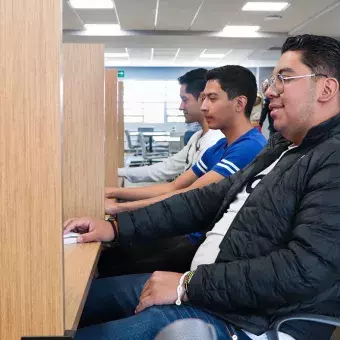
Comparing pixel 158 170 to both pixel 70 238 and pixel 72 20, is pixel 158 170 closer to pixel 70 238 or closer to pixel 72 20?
pixel 70 238

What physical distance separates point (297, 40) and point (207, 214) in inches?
23.7

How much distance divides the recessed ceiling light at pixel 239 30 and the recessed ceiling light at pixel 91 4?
2423mm

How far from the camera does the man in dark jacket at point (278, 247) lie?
960 millimetres

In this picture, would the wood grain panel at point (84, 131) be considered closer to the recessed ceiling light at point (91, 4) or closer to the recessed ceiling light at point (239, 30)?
the recessed ceiling light at point (91, 4)

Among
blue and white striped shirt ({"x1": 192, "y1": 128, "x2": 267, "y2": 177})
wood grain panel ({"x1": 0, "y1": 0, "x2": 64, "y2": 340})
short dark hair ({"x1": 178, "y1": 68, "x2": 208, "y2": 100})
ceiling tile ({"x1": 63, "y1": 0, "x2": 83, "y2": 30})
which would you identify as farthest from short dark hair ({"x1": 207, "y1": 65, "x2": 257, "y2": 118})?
ceiling tile ({"x1": 63, "y1": 0, "x2": 83, "y2": 30})

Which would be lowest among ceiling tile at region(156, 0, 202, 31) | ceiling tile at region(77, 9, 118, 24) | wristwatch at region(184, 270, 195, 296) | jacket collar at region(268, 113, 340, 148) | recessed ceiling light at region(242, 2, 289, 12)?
wristwatch at region(184, 270, 195, 296)

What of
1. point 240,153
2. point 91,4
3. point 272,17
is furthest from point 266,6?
point 240,153

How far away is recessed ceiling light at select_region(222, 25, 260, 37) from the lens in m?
8.34

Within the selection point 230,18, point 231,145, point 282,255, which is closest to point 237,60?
point 230,18

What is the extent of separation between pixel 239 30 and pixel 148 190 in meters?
6.99

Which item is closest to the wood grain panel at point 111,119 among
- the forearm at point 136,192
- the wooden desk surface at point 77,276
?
the forearm at point 136,192

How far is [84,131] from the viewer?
1.39 metres

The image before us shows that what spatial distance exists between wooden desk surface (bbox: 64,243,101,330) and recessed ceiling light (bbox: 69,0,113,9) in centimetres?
594

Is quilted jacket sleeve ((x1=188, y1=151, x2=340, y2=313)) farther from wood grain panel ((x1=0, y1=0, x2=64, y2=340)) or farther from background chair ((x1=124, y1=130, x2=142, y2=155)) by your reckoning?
background chair ((x1=124, y1=130, x2=142, y2=155))
